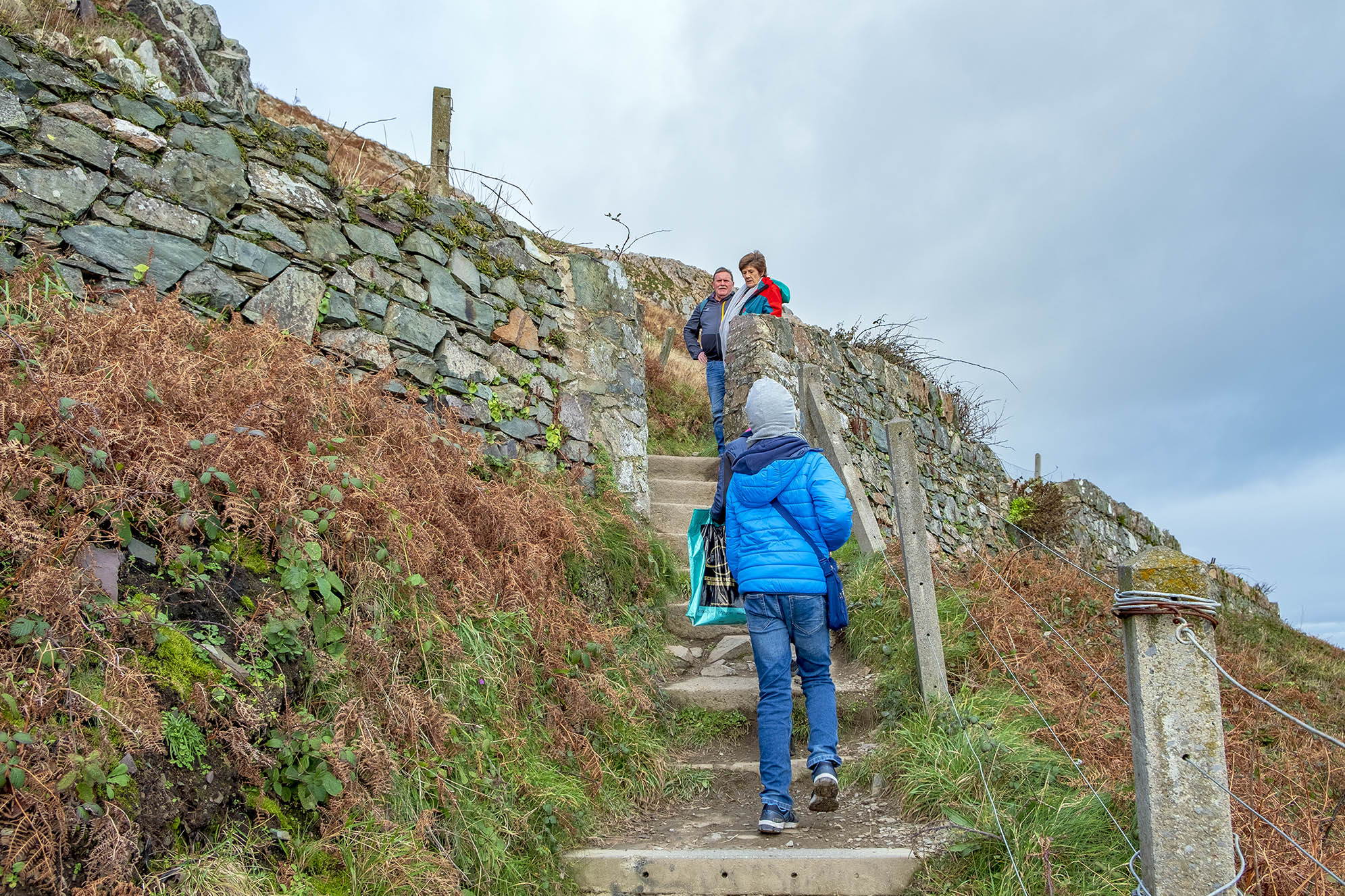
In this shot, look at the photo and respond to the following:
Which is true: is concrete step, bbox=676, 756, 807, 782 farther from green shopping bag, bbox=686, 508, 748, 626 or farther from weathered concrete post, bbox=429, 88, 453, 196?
weathered concrete post, bbox=429, 88, 453, 196

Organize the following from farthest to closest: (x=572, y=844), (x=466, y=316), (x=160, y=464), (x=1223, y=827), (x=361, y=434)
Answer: (x=466, y=316), (x=361, y=434), (x=572, y=844), (x=160, y=464), (x=1223, y=827)

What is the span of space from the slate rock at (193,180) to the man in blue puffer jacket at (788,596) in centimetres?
360

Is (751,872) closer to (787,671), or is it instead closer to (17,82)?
(787,671)

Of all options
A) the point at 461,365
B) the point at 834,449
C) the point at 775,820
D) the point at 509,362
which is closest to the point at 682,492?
the point at 834,449

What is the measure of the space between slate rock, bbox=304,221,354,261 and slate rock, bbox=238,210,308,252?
6 cm

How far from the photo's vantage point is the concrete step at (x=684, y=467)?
26.3ft

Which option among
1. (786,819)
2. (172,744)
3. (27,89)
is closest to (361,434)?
(172,744)

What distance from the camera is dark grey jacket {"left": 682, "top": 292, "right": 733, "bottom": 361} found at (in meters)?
7.67

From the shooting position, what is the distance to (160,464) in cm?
291

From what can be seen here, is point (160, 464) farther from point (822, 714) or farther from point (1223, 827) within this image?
point (1223, 827)

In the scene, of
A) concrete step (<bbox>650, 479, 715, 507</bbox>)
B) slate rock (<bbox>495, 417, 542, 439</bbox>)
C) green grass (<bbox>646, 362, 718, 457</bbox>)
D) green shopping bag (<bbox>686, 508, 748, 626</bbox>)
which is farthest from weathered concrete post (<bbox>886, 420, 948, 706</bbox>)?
green grass (<bbox>646, 362, 718, 457</bbox>)

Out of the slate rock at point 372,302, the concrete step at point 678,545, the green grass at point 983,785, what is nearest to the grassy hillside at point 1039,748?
the green grass at point 983,785

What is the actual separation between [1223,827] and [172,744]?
286 cm

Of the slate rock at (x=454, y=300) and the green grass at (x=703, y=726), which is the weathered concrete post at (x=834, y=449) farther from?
the slate rock at (x=454, y=300)
